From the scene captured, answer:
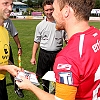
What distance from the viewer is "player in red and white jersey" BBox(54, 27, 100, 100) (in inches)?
65.8

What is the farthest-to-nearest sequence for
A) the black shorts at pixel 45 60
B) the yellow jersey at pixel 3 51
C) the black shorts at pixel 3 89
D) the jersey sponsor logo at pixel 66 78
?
1. the black shorts at pixel 45 60
2. the black shorts at pixel 3 89
3. the yellow jersey at pixel 3 51
4. the jersey sponsor logo at pixel 66 78

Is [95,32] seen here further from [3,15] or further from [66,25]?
[3,15]

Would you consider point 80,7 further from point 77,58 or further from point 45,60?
point 45,60

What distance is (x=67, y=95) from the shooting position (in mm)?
1693

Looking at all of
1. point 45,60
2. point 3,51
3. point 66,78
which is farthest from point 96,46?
point 45,60

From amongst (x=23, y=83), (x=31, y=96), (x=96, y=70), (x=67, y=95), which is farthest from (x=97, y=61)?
(x=31, y=96)

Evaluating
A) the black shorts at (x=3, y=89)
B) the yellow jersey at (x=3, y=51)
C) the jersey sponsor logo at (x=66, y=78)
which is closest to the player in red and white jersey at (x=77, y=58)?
the jersey sponsor logo at (x=66, y=78)

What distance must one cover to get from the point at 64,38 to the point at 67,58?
3479 millimetres

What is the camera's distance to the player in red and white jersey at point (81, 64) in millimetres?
1672

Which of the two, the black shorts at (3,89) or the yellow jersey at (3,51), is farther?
the black shorts at (3,89)

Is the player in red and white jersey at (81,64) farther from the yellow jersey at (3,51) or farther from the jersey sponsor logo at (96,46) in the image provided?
the yellow jersey at (3,51)

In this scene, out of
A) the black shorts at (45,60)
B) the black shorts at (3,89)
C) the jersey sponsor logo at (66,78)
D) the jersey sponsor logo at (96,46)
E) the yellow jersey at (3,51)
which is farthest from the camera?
the black shorts at (45,60)

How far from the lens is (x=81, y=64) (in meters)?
1.69

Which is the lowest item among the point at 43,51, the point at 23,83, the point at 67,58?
the point at 43,51
